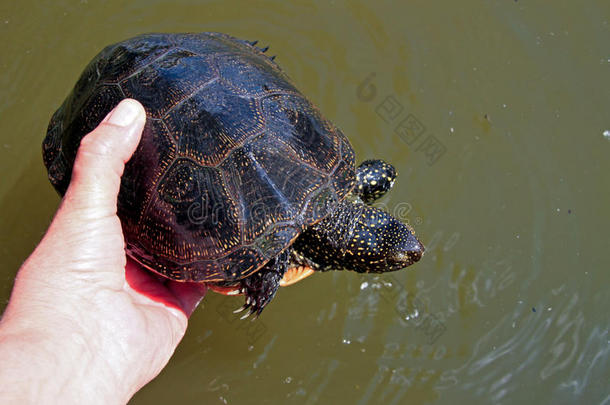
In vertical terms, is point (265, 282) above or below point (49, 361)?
above

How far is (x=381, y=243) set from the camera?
104 inches

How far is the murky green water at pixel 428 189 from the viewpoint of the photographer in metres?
3.29

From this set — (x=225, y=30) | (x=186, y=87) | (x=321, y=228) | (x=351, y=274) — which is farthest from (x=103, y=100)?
(x=351, y=274)

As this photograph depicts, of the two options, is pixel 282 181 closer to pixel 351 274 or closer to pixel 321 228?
pixel 321 228

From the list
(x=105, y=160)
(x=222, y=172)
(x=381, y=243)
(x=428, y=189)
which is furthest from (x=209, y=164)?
(x=428, y=189)

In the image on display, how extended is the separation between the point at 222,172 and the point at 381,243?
3.16 feet

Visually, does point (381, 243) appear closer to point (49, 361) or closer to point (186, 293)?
point (186, 293)

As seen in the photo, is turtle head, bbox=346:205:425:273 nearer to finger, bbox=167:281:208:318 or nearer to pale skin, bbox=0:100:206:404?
finger, bbox=167:281:208:318

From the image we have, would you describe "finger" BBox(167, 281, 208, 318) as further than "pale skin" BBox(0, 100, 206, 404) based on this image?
Yes

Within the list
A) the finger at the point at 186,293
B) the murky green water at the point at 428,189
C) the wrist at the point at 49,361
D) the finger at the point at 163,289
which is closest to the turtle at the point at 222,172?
the finger at the point at 163,289

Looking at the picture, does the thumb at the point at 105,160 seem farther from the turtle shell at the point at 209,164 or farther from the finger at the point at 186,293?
the finger at the point at 186,293

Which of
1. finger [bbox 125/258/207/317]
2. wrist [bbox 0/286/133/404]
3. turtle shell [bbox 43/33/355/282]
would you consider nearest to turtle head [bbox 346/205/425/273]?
turtle shell [bbox 43/33/355/282]

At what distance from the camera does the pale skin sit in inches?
74.9

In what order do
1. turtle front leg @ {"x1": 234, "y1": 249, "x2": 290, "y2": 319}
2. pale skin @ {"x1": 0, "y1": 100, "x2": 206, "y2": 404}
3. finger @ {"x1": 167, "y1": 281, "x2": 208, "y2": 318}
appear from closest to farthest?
pale skin @ {"x1": 0, "y1": 100, "x2": 206, "y2": 404} → turtle front leg @ {"x1": 234, "y1": 249, "x2": 290, "y2": 319} → finger @ {"x1": 167, "y1": 281, "x2": 208, "y2": 318}
